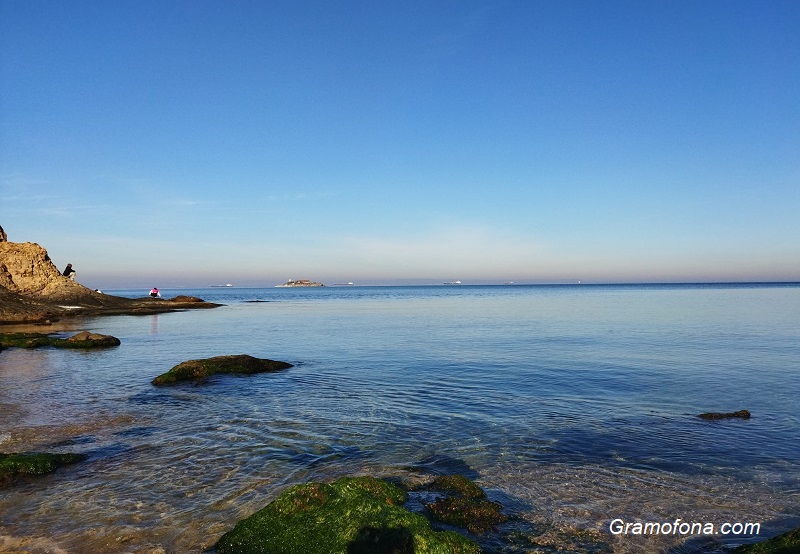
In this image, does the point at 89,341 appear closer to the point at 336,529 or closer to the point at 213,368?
the point at 213,368

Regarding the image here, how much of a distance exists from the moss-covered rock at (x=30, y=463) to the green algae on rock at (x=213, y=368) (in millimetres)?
9859

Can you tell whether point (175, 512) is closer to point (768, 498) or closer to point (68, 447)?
point (68, 447)

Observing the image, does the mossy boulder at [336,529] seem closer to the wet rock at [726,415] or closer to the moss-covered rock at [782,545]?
the moss-covered rock at [782,545]

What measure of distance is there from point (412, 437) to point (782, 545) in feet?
27.4

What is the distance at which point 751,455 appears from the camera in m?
12.0

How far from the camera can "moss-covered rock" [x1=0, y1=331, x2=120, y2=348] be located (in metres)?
32.0

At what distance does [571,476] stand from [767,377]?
1580cm

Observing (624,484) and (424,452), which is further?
(424,452)

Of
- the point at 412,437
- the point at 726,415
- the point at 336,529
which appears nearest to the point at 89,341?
the point at 412,437

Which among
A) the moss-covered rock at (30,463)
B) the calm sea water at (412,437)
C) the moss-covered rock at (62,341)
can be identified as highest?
the moss-covered rock at (62,341)

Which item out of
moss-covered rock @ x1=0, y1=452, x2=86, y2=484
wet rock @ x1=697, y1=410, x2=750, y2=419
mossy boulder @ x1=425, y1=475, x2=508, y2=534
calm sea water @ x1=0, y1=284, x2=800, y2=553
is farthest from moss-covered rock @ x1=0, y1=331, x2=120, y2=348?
wet rock @ x1=697, y1=410, x2=750, y2=419

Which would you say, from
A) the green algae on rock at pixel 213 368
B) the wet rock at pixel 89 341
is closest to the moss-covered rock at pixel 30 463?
the green algae on rock at pixel 213 368

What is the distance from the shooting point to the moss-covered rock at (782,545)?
21.4ft

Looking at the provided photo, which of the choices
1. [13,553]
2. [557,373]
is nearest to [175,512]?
[13,553]
